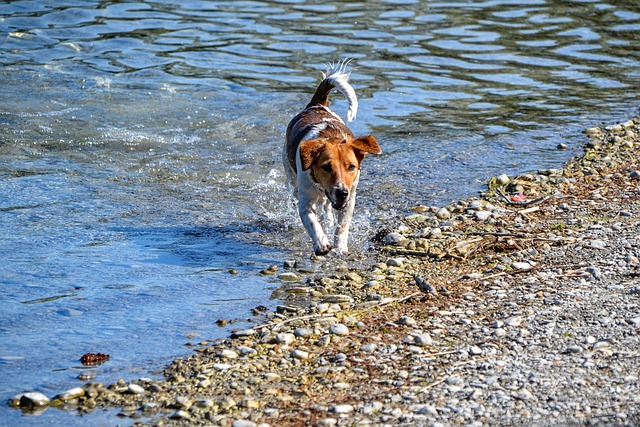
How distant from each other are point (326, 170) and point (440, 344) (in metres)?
2.13

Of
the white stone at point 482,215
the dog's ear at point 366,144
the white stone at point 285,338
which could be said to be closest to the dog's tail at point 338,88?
the dog's ear at point 366,144

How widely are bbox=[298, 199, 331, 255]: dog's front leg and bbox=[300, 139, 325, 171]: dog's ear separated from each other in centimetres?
43

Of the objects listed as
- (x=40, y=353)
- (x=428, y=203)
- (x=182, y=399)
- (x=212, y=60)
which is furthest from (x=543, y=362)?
(x=212, y=60)

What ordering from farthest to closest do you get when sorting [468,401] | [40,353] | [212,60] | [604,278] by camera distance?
[212,60] → [604,278] → [40,353] → [468,401]

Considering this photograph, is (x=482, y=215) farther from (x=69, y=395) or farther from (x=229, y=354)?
(x=69, y=395)

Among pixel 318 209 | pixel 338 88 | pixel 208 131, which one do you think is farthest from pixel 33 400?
pixel 208 131

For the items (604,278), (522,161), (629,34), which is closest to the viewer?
(604,278)

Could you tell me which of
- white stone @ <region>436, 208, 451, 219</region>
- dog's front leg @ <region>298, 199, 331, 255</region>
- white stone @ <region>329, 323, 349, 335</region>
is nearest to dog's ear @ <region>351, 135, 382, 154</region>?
dog's front leg @ <region>298, 199, 331, 255</region>

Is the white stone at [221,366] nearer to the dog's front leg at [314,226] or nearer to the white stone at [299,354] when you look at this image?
the white stone at [299,354]

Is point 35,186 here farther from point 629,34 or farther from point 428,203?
point 629,34

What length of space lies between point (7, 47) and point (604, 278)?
36.1ft

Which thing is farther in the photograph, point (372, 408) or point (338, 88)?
point (338, 88)

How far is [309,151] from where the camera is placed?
690cm

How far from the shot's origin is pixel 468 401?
435cm
